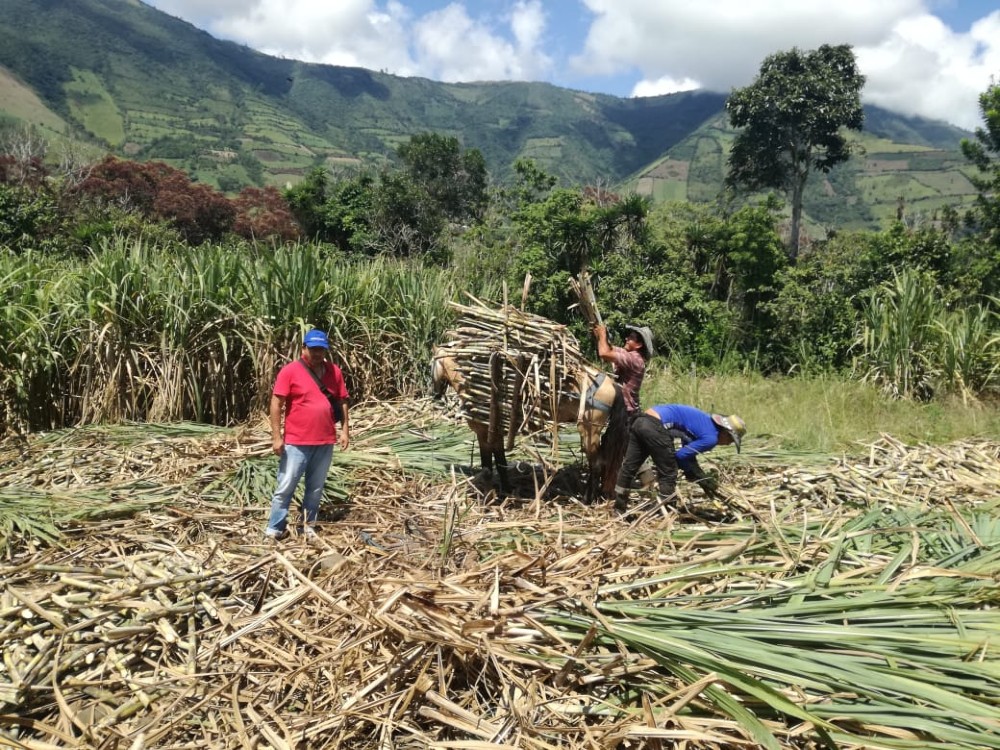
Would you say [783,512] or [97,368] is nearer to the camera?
[783,512]

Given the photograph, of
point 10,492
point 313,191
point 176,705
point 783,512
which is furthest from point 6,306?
point 313,191

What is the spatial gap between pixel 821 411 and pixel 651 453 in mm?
3805

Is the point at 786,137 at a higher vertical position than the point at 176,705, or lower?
higher

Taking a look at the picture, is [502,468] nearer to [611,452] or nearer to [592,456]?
[592,456]

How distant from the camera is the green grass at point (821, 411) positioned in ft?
20.2

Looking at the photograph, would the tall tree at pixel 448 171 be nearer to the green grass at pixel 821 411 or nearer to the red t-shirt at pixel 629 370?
the green grass at pixel 821 411

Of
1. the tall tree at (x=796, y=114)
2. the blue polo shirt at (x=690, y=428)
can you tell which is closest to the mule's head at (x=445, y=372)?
the blue polo shirt at (x=690, y=428)

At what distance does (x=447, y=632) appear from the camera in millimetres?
2543

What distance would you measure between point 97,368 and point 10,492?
2.23 meters

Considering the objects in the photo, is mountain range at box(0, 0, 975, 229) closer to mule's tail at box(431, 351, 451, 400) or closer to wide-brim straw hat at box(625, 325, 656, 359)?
wide-brim straw hat at box(625, 325, 656, 359)

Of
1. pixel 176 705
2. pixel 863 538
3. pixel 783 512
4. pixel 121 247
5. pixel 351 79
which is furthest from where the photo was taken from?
pixel 351 79

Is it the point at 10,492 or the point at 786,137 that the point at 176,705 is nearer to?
the point at 10,492

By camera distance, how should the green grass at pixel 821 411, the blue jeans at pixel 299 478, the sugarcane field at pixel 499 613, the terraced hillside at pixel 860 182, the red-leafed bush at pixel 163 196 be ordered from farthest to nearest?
the terraced hillside at pixel 860 182 → the red-leafed bush at pixel 163 196 → the green grass at pixel 821 411 → the blue jeans at pixel 299 478 → the sugarcane field at pixel 499 613

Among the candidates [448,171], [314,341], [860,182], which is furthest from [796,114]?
[860,182]
